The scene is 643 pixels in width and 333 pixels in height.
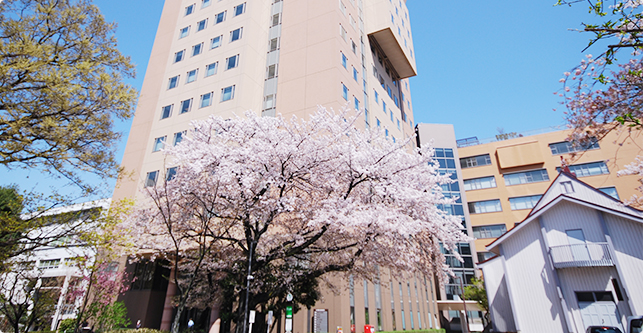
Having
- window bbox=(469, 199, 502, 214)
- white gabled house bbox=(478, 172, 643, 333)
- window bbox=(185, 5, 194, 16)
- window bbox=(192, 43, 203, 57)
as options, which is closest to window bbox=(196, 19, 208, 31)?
window bbox=(192, 43, 203, 57)

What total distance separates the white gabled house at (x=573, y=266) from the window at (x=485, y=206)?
2629cm

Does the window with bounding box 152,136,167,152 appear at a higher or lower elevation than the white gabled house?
higher

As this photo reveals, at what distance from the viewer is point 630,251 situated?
1956 centimetres

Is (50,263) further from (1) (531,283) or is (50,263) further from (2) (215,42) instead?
(1) (531,283)

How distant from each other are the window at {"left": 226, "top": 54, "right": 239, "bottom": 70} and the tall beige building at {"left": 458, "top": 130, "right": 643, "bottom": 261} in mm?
39507

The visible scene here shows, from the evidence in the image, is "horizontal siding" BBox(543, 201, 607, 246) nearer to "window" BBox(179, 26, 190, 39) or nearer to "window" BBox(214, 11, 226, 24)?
"window" BBox(214, 11, 226, 24)

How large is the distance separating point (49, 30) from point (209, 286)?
1557cm

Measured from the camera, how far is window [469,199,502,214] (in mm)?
49172

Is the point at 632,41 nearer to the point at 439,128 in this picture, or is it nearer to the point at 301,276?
the point at 301,276

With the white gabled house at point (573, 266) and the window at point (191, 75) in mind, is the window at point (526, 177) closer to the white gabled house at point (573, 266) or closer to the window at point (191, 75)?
the white gabled house at point (573, 266)

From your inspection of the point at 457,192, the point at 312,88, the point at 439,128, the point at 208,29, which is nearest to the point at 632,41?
the point at 312,88

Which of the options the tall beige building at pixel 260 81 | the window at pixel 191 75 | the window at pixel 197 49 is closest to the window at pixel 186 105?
the tall beige building at pixel 260 81

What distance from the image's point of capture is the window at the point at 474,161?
52719 mm

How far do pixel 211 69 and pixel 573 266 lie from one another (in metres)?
33.2
